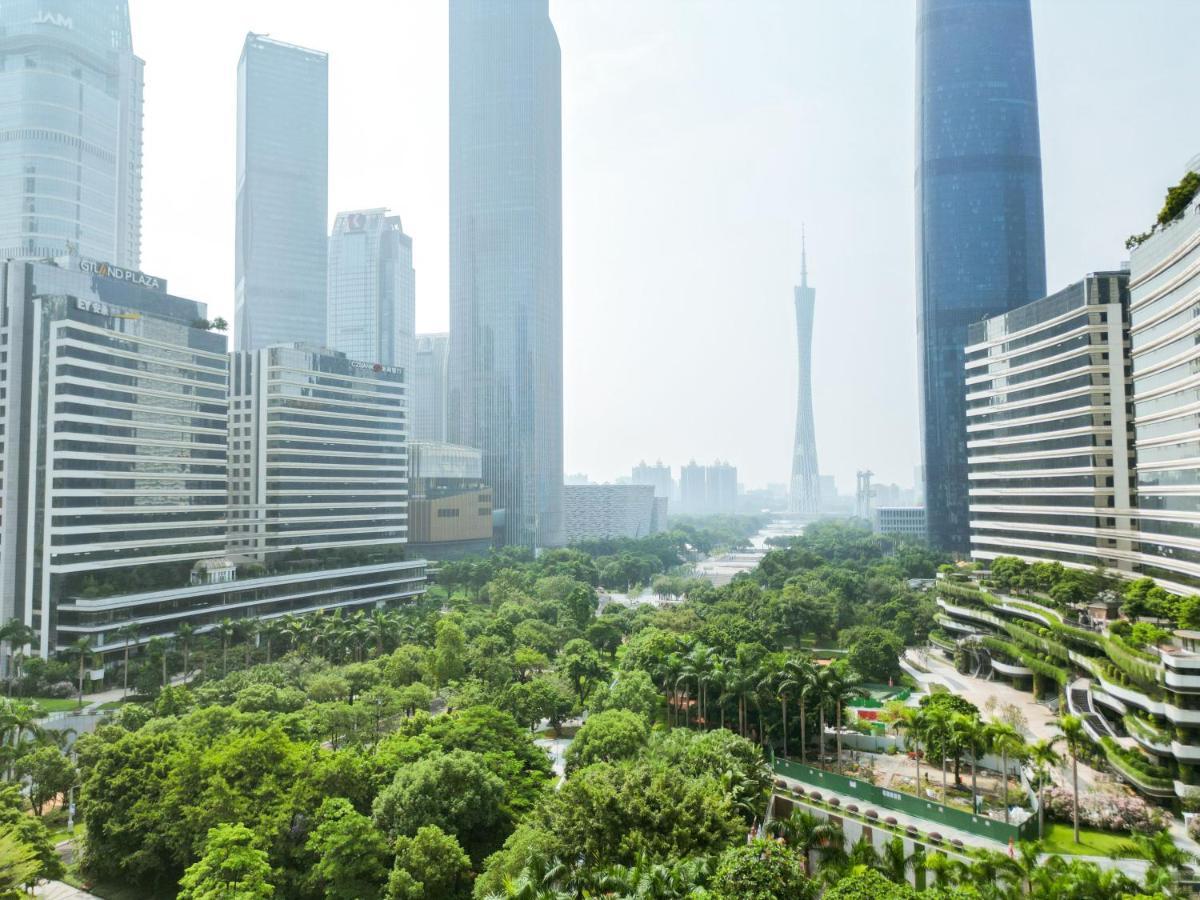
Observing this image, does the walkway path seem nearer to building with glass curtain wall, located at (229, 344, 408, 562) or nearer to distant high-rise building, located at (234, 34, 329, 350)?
building with glass curtain wall, located at (229, 344, 408, 562)

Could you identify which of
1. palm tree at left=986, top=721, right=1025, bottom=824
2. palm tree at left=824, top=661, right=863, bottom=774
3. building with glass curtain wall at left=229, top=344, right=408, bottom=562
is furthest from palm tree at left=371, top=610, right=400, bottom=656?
palm tree at left=986, top=721, right=1025, bottom=824

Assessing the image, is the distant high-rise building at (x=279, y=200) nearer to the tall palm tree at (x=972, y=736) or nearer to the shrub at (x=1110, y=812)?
the tall palm tree at (x=972, y=736)

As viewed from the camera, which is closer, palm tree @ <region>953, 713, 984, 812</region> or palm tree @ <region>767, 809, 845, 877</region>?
palm tree @ <region>767, 809, 845, 877</region>

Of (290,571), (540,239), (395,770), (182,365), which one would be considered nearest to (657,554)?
(540,239)

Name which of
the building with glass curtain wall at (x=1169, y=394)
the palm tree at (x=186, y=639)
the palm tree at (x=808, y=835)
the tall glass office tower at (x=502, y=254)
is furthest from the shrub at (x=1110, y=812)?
the tall glass office tower at (x=502, y=254)

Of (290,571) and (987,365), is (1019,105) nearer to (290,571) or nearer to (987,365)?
(987,365)

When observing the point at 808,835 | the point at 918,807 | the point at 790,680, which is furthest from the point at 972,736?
the point at 808,835

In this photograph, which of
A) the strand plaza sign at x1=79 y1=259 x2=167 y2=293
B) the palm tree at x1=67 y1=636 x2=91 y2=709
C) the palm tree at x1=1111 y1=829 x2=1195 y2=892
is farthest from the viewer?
the strand plaza sign at x1=79 y1=259 x2=167 y2=293
